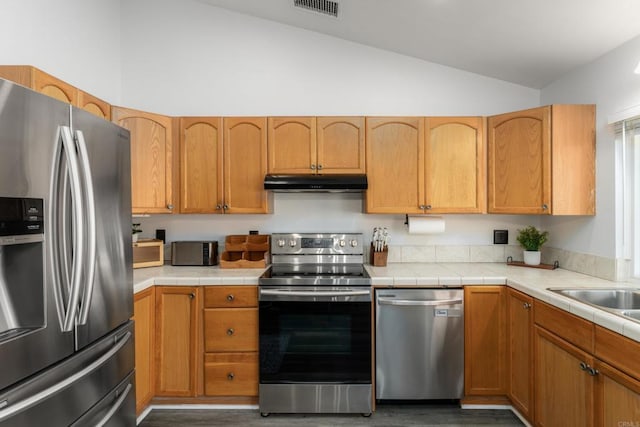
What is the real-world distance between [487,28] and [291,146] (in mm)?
1526

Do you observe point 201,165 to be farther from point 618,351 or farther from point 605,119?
point 605,119

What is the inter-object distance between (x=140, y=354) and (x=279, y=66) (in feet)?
7.84

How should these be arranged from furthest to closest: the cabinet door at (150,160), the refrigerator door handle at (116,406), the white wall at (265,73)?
the white wall at (265,73) → the cabinet door at (150,160) → the refrigerator door handle at (116,406)

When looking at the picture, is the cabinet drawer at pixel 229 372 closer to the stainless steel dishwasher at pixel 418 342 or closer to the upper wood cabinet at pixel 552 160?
the stainless steel dishwasher at pixel 418 342

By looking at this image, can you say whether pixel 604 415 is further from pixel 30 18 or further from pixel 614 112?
pixel 30 18

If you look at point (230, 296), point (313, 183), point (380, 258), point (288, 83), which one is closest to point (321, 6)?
point (288, 83)

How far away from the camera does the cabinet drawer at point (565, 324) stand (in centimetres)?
161

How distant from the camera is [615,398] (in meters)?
1.45

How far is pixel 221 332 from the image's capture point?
2.37 m

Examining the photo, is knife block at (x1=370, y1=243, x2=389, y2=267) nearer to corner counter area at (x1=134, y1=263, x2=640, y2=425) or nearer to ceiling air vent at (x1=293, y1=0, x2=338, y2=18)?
corner counter area at (x1=134, y1=263, x2=640, y2=425)

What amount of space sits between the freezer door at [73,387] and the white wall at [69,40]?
5.53 feet

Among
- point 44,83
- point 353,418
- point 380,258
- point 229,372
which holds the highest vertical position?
point 44,83

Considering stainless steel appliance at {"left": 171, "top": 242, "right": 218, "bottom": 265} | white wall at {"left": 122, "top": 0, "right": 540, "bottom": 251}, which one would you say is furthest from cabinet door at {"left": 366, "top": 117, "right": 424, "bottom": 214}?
stainless steel appliance at {"left": 171, "top": 242, "right": 218, "bottom": 265}

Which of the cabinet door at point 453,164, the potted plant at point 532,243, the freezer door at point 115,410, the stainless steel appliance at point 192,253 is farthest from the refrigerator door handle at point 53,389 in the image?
the potted plant at point 532,243
